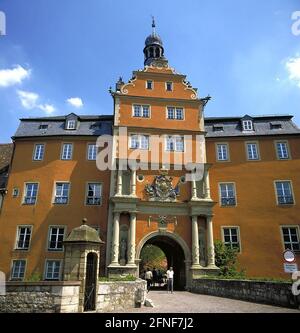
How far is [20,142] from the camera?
26203 millimetres

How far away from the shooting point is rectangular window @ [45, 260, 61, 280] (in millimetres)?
22312

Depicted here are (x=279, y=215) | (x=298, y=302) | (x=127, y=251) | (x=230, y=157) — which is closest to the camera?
(x=298, y=302)

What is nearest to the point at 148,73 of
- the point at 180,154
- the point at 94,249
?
the point at 180,154

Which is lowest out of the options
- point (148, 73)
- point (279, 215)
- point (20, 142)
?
point (279, 215)

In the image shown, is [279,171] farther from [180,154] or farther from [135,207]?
[135,207]

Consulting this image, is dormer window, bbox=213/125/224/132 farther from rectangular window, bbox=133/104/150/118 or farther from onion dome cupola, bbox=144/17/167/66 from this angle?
onion dome cupola, bbox=144/17/167/66

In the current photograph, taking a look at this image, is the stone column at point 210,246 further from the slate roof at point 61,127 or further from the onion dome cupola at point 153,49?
the onion dome cupola at point 153,49

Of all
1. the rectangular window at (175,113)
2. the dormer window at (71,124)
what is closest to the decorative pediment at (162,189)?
the rectangular window at (175,113)

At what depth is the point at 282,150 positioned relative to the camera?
2591 centimetres

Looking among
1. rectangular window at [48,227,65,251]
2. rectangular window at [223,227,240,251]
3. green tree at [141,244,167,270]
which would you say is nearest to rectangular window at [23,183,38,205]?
rectangular window at [48,227,65,251]

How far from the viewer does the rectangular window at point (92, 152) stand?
25.6 m

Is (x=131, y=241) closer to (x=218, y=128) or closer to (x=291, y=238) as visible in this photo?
(x=291, y=238)

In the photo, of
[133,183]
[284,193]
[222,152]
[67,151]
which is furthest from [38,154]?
[284,193]

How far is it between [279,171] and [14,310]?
72.1 ft
